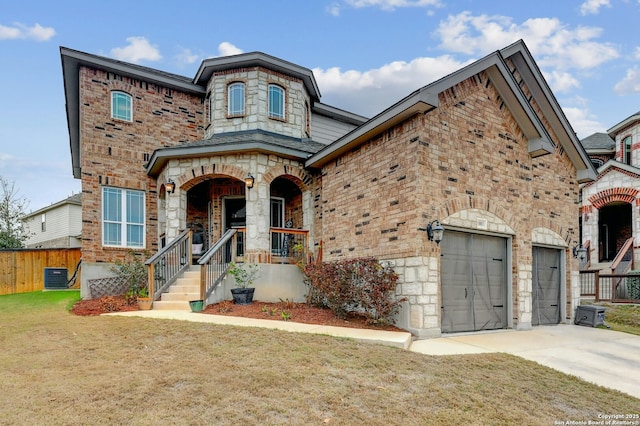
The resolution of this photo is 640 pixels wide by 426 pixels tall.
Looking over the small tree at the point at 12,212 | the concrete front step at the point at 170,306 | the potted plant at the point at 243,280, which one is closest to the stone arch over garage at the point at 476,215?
the potted plant at the point at 243,280

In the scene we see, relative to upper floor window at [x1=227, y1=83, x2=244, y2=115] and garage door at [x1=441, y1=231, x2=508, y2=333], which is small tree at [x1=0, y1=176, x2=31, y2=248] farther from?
garage door at [x1=441, y1=231, x2=508, y2=333]

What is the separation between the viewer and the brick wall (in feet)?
38.9

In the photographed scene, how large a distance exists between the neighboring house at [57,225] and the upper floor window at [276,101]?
18277mm

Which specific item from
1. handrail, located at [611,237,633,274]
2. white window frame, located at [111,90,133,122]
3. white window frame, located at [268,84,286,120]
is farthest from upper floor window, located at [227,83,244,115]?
handrail, located at [611,237,633,274]

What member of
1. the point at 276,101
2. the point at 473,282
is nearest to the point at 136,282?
the point at 276,101

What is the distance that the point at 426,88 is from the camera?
24.7 ft

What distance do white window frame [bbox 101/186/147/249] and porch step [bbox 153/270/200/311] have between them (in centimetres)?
315

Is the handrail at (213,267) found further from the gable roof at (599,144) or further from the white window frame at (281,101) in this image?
the gable roof at (599,144)

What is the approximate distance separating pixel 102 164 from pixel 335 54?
10820 millimetres

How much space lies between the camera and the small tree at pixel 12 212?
25.1m

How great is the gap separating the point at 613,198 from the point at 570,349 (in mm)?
14435

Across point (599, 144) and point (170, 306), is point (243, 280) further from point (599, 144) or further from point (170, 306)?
point (599, 144)

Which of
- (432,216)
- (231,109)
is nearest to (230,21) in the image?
(231,109)

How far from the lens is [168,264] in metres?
10.1
